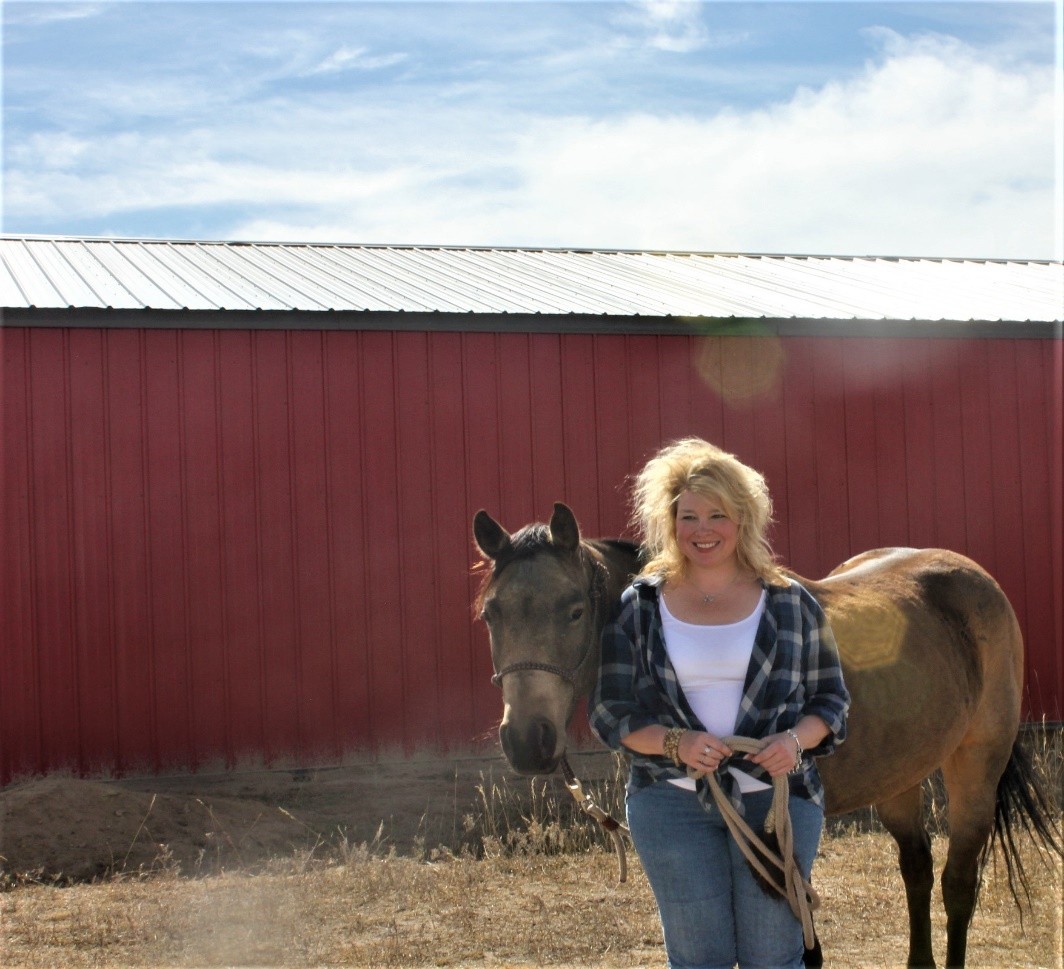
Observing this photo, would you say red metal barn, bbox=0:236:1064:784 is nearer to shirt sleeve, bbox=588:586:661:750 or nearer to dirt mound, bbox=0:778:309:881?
dirt mound, bbox=0:778:309:881

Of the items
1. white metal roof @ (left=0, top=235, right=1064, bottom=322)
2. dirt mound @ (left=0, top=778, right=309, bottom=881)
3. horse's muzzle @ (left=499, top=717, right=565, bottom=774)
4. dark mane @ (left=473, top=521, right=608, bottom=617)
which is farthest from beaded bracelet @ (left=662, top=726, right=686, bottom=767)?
white metal roof @ (left=0, top=235, right=1064, bottom=322)

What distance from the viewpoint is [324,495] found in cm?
842

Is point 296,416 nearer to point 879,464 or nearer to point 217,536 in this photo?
point 217,536

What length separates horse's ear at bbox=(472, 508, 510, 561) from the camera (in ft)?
11.1

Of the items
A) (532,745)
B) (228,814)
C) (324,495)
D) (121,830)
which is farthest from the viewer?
(324,495)

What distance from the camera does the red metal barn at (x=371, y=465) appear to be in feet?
26.2

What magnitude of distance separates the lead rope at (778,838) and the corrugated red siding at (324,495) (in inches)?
233

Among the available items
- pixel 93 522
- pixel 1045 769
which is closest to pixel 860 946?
pixel 1045 769

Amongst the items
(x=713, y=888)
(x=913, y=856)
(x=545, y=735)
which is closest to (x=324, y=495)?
(x=913, y=856)

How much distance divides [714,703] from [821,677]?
276mm

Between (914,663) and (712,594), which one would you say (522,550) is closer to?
(712,594)

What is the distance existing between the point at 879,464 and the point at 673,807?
7.22 metres

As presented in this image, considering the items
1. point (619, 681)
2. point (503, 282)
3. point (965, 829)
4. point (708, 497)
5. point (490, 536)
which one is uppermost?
point (503, 282)

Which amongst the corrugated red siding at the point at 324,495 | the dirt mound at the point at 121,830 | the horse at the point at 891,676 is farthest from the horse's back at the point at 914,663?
the corrugated red siding at the point at 324,495
